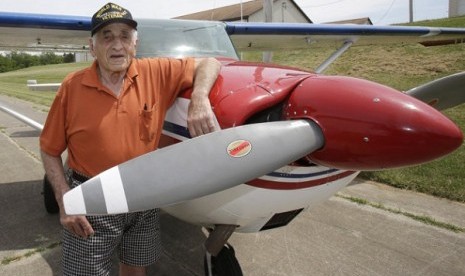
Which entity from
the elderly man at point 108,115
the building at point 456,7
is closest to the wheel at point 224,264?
the elderly man at point 108,115

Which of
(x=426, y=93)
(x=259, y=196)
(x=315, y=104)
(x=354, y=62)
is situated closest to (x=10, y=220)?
(x=259, y=196)

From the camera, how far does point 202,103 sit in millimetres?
1804

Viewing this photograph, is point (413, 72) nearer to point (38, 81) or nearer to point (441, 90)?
point (441, 90)

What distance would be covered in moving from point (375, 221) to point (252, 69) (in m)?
2.40

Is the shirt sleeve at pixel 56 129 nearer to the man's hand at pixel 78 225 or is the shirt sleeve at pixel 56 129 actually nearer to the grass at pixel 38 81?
the man's hand at pixel 78 225

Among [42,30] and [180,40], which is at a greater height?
[42,30]

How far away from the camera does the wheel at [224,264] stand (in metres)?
2.36

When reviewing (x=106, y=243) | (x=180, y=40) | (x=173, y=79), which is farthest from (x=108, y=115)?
(x=180, y=40)

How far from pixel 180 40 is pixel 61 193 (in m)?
Result: 1.68

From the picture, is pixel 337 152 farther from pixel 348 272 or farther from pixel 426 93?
pixel 348 272

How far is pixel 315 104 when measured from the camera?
5.17ft

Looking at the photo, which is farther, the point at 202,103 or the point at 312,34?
the point at 312,34

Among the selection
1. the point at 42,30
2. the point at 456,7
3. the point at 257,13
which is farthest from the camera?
the point at 456,7

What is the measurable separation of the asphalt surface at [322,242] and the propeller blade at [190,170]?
1631 mm
